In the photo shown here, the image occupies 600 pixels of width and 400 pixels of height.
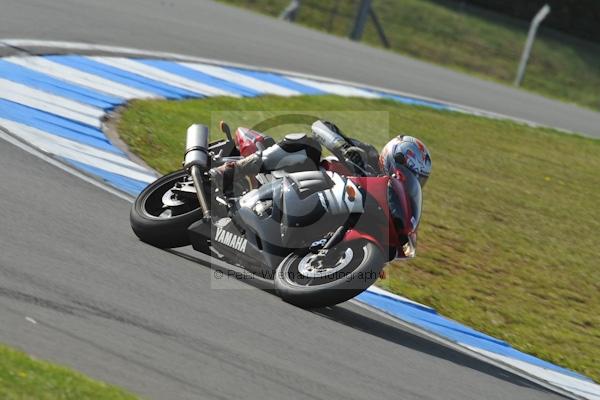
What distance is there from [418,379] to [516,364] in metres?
1.70

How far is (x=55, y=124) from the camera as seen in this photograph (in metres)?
10.3

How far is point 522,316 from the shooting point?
31.1 feet

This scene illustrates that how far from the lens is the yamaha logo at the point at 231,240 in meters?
7.37

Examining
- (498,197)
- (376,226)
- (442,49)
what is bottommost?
(442,49)

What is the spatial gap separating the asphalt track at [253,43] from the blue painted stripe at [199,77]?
75 cm

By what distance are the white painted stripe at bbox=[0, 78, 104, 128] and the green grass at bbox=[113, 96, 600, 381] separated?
0.36 metres

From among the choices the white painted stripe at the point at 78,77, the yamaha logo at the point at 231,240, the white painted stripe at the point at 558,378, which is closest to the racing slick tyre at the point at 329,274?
the yamaha logo at the point at 231,240

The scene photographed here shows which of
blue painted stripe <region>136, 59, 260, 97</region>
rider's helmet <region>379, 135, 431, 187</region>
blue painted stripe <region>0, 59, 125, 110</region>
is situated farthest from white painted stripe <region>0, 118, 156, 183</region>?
blue painted stripe <region>136, 59, 260, 97</region>

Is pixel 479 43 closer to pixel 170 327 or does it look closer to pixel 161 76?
pixel 161 76

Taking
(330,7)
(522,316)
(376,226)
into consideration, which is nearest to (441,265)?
(522,316)

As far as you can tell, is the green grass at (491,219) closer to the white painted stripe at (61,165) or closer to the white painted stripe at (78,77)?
the white painted stripe at (78,77)

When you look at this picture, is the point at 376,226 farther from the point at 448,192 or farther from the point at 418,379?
the point at 448,192

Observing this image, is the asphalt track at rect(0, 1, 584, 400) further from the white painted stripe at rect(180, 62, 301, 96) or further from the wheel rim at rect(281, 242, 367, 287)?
the white painted stripe at rect(180, 62, 301, 96)

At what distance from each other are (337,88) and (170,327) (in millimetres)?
12854
